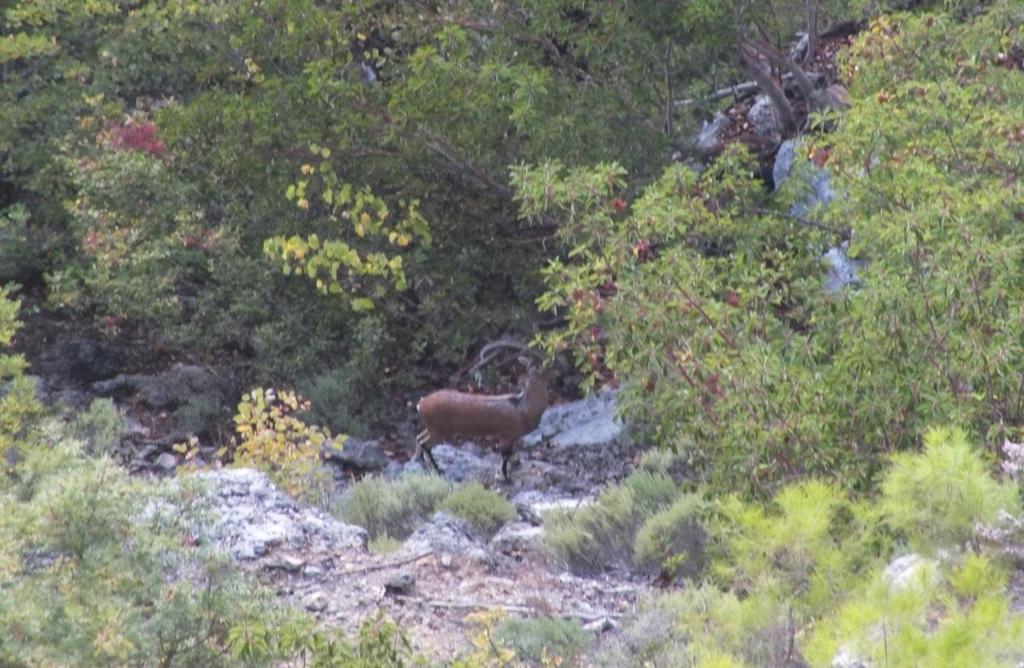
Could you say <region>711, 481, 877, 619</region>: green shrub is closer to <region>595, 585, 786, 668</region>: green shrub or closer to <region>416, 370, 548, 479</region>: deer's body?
<region>595, 585, 786, 668</region>: green shrub

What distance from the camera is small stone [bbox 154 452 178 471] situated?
13.2m

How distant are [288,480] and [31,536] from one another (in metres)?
3.81

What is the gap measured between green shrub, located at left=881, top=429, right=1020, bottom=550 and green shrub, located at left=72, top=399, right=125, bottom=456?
818cm

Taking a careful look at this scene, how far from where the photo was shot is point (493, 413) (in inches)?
479

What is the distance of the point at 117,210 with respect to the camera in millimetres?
14617

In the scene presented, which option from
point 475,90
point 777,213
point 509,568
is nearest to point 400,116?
point 475,90

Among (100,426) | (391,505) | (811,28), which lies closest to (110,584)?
(391,505)

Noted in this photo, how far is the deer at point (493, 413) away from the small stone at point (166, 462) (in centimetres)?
224

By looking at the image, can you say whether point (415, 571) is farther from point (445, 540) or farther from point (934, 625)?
point (934, 625)

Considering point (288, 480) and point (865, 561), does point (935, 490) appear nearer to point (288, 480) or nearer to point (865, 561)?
point (865, 561)

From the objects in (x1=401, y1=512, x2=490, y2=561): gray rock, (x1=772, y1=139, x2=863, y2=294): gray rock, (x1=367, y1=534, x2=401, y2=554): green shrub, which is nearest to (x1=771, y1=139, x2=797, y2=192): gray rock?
(x1=772, y1=139, x2=863, y2=294): gray rock

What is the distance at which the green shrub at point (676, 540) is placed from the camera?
26.8 feet

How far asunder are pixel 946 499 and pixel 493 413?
6736mm

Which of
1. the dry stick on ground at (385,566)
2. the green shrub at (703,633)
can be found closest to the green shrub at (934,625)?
the green shrub at (703,633)
